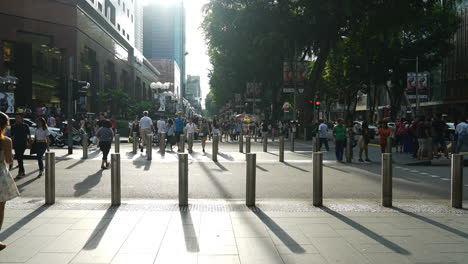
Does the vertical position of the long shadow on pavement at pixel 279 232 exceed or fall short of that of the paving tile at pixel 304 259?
it exceeds it

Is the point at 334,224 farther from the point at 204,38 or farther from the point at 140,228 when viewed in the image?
the point at 204,38

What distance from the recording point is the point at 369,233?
6.15m

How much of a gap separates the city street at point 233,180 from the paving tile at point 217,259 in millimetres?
4186

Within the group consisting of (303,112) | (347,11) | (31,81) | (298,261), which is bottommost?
(298,261)

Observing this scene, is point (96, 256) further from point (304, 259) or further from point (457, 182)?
point (457, 182)

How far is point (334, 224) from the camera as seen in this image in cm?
666

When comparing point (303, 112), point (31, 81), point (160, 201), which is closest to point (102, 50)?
point (31, 81)

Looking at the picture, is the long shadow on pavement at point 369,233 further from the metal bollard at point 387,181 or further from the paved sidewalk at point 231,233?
the metal bollard at point 387,181

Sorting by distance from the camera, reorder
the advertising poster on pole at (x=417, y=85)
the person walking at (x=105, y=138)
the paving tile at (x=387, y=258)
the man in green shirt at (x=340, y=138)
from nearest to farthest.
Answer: the paving tile at (x=387, y=258) < the person walking at (x=105, y=138) < the man in green shirt at (x=340, y=138) < the advertising poster on pole at (x=417, y=85)

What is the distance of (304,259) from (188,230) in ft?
5.86

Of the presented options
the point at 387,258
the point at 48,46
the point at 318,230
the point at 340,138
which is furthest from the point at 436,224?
the point at 48,46

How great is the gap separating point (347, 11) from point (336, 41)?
20.5 feet

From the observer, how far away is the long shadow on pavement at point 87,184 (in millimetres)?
9695

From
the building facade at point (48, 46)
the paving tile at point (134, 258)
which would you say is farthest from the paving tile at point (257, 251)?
the building facade at point (48, 46)
